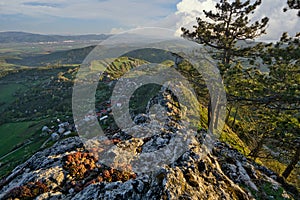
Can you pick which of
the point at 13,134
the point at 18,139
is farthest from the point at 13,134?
the point at 18,139

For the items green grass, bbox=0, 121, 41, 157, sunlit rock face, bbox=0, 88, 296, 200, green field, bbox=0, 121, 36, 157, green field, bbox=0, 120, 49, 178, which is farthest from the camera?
green grass, bbox=0, 121, 41, 157

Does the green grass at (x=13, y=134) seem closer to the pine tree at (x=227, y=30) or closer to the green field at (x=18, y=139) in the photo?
the green field at (x=18, y=139)

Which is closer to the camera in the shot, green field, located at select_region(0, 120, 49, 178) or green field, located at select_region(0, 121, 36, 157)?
green field, located at select_region(0, 120, 49, 178)

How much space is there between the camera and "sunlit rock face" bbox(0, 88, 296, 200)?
7.89 m

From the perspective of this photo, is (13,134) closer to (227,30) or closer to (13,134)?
(13,134)

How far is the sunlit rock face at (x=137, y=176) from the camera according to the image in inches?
311

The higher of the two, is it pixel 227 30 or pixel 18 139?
pixel 227 30

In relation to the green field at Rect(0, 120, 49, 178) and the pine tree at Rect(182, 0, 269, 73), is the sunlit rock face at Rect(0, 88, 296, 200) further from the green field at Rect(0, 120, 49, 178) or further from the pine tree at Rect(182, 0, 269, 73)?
the green field at Rect(0, 120, 49, 178)

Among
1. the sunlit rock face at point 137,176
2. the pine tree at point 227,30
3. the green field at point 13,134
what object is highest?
the pine tree at point 227,30

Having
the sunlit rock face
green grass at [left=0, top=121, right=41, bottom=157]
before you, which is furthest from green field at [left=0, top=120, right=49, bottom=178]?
the sunlit rock face

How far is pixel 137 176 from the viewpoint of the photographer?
9.82m

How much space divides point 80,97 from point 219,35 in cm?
15353

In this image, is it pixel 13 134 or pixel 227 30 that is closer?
pixel 227 30

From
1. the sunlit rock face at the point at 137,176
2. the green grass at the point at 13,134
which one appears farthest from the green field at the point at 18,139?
the sunlit rock face at the point at 137,176
